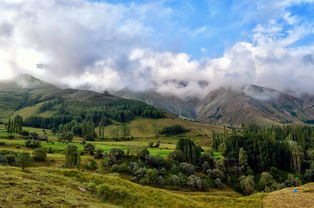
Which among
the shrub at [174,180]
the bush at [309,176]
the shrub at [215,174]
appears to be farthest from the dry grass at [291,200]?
the bush at [309,176]

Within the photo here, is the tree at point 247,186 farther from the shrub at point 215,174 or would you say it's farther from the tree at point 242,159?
the tree at point 242,159

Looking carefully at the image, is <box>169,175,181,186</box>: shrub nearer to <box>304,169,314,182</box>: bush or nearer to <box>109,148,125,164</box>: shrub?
<box>109,148,125,164</box>: shrub

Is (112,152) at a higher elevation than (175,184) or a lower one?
higher

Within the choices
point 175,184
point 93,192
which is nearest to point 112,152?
point 175,184

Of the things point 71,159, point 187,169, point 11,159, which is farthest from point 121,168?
point 11,159

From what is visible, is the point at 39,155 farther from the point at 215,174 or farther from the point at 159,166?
the point at 215,174

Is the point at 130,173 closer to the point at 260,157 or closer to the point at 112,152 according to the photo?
the point at 112,152

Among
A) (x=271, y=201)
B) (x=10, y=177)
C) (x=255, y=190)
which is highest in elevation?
(x=10, y=177)

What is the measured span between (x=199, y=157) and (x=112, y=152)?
2120 inches

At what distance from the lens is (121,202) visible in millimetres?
31203

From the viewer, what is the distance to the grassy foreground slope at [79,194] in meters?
21.7

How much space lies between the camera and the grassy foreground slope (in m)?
21.7

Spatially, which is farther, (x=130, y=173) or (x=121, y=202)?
(x=130, y=173)

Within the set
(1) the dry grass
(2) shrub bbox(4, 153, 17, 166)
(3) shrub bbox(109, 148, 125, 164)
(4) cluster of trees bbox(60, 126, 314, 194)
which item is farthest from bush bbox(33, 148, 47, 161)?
(1) the dry grass
